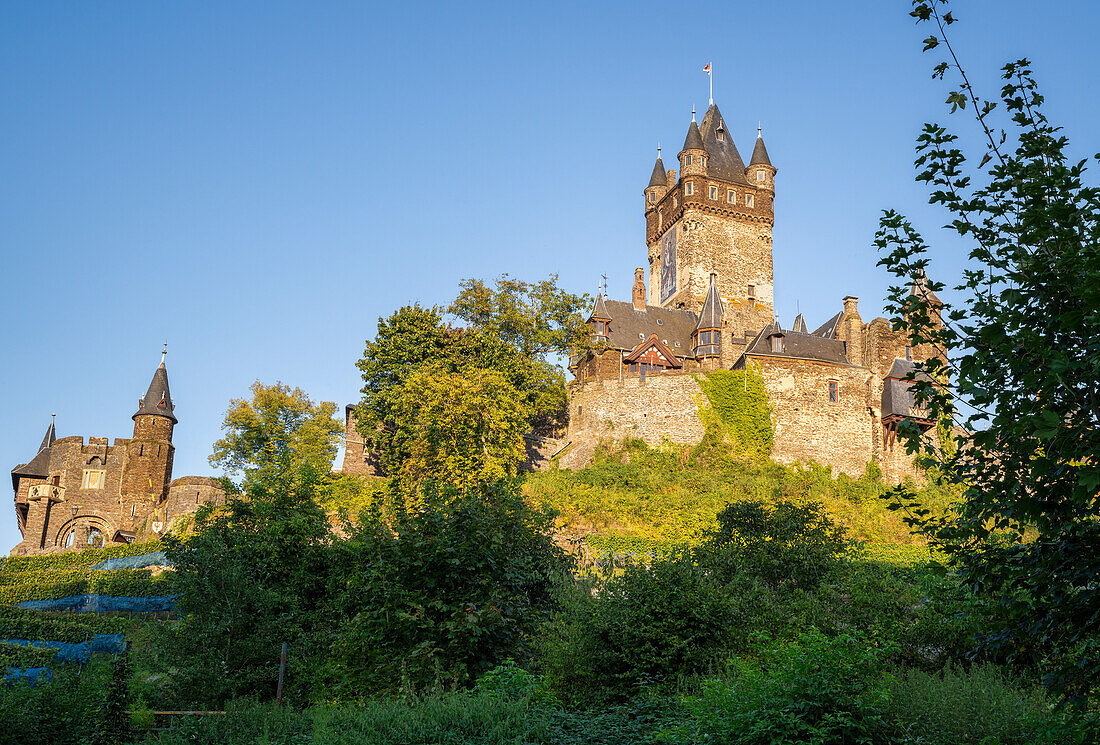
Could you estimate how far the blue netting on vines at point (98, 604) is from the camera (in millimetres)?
29453

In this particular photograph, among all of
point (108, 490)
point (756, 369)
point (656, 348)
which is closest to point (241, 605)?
point (756, 369)

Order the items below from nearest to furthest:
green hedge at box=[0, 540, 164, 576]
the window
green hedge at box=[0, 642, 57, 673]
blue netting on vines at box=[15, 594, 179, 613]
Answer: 1. green hedge at box=[0, 642, 57, 673]
2. blue netting on vines at box=[15, 594, 179, 613]
3. green hedge at box=[0, 540, 164, 576]
4. the window

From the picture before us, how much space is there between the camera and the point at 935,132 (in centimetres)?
914

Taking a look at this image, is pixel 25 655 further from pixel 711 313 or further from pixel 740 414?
pixel 711 313

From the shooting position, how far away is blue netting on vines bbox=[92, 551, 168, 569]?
36281 millimetres

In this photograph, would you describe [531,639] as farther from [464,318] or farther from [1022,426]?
[464,318]

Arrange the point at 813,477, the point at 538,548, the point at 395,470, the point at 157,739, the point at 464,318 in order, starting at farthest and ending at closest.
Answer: the point at 464,318 → the point at 813,477 → the point at 395,470 → the point at 538,548 → the point at 157,739

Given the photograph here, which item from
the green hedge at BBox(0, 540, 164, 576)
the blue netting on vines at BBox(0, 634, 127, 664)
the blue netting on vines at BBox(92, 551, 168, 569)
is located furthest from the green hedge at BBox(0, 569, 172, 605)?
the blue netting on vines at BBox(0, 634, 127, 664)

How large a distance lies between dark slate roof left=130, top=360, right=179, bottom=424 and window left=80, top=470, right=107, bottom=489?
361 cm

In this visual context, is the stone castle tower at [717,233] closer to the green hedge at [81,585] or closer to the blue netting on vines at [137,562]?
the blue netting on vines at [137,562]

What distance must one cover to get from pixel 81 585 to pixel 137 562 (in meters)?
3.59

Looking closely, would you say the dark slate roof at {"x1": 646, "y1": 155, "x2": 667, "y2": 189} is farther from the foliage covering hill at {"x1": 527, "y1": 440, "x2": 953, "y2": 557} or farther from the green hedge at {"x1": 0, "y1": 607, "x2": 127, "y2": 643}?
the green hedge at {"x1": 0, "y1": 607, "x2": 127, "y2": 643}

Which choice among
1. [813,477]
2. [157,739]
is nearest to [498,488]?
[157,739]

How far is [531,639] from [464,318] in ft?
107
